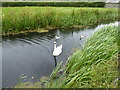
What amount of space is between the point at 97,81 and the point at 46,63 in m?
3.24

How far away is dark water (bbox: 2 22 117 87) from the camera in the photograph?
624 cm

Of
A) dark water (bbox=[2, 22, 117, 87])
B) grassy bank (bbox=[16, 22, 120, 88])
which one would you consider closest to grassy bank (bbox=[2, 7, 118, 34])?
dark water (bbox=[2, 22, 117, 87])

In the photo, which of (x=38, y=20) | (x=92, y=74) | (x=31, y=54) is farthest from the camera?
(x=38, y=20)

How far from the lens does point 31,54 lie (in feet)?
25.7

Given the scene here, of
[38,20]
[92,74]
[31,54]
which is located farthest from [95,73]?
[38,20]

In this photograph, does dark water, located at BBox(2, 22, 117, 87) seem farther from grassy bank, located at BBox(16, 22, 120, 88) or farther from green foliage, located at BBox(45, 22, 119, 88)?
green foliage, located at BBox(45, 22, 119, 88)

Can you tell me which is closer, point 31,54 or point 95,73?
point 95,73

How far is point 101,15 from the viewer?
17.8 metres

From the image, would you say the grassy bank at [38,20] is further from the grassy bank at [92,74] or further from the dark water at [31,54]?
the grassy bank at [92,74]

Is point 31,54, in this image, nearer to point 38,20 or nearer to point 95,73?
point 95,73

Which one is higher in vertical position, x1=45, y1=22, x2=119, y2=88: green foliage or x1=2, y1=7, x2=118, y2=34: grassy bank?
x1=2, y1=7, x2=118, y2=34: grassy bank

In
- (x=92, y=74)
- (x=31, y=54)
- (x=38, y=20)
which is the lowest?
(x=31, y=54)

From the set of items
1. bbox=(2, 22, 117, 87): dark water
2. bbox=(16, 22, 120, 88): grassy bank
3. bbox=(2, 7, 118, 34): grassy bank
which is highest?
bbox=(2, 7, 118, 34): grassy bank

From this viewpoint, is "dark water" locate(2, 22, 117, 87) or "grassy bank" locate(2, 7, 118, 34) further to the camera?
"grassy bank" locate(2, 7, 118, 34)
